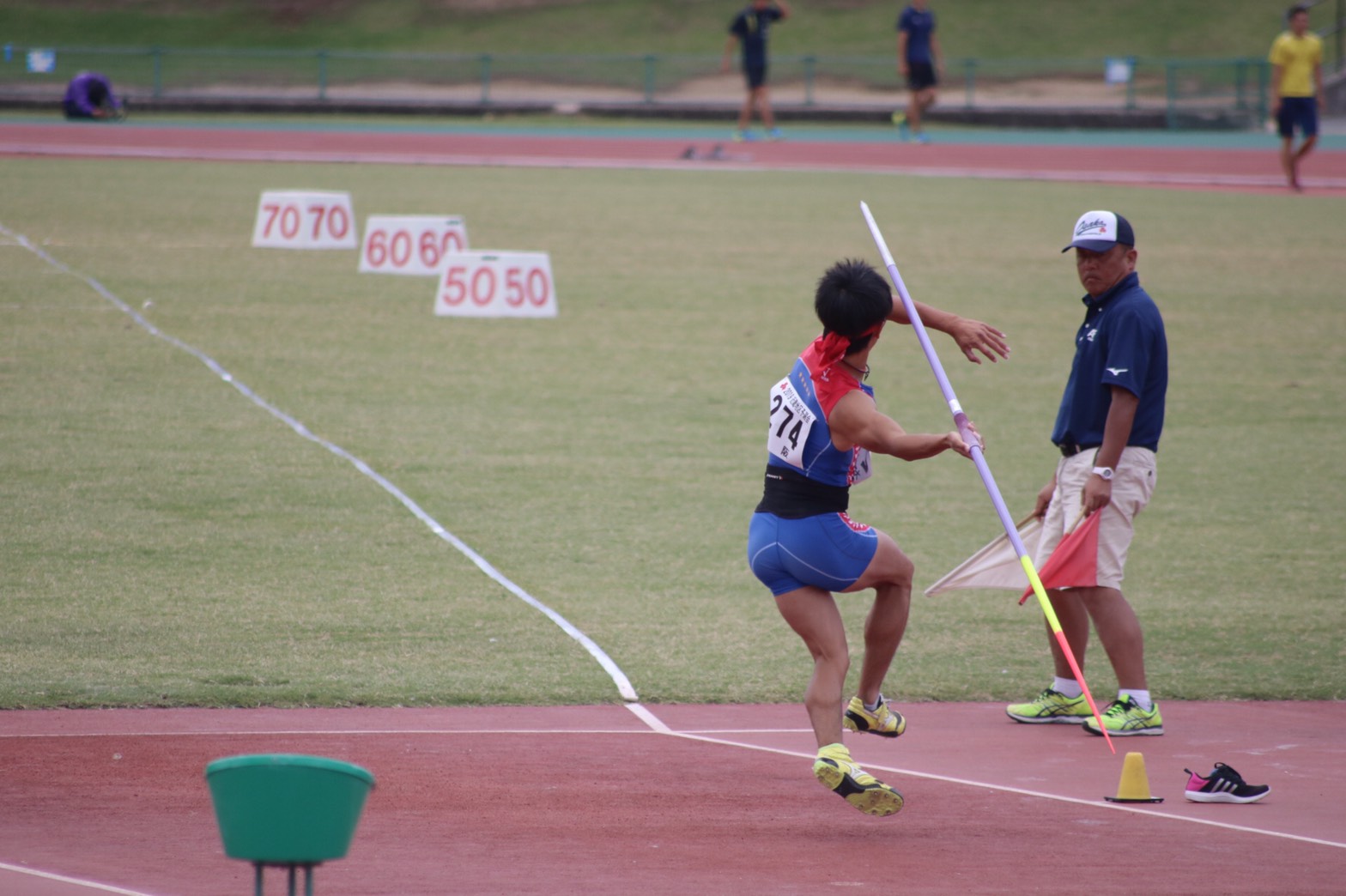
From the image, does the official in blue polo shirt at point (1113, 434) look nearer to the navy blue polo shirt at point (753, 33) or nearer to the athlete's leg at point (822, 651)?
the athlete's leg at point (822, 651)

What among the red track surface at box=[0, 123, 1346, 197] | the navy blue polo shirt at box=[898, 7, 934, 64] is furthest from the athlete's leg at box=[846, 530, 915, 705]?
the navy blue polo shirt at box=[898, 7, 934, 64]

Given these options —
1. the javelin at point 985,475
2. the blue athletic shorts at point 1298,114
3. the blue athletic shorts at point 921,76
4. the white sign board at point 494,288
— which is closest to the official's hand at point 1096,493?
the javelin at point 985,475

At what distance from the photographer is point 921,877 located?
529 centimetres

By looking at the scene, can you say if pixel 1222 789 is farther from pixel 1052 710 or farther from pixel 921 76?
pixel 921 76

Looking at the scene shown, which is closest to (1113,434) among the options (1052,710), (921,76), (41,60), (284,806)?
(1052,710)

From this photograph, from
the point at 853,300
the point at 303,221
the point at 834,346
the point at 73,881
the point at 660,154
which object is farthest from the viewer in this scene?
the point at 660,154

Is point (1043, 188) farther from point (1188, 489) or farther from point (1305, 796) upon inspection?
point (1305, 796)

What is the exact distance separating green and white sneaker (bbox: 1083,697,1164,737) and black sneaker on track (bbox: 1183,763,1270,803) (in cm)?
77

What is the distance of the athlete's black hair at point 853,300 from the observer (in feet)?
18.7

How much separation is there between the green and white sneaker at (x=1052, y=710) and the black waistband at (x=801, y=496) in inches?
69.9

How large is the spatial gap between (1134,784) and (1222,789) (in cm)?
33

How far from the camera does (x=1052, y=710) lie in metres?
7.11

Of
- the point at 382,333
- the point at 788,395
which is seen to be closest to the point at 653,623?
the point at 788,395

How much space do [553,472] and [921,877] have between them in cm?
639
